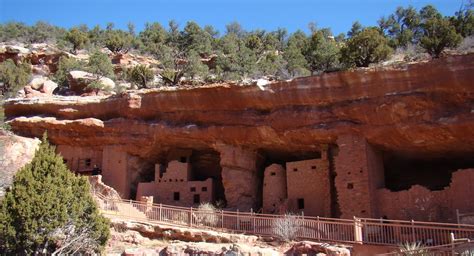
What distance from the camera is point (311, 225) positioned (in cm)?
1922

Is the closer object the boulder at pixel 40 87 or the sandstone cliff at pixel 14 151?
the sandstone cliff at pixel 14 151

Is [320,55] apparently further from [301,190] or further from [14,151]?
[14,151]

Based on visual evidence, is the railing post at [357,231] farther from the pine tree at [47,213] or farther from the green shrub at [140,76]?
the green shrub at [140,76]

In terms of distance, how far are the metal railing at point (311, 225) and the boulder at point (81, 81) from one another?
1356cm

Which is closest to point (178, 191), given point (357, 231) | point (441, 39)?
point (357, 231)

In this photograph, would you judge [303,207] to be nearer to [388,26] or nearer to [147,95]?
[147,95]

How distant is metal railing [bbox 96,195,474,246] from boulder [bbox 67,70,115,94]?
44.5 ft

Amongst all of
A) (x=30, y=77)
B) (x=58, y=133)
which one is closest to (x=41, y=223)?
(x=58, y=133)

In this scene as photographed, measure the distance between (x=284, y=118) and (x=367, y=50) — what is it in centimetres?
605

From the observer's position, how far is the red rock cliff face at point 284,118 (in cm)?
2070

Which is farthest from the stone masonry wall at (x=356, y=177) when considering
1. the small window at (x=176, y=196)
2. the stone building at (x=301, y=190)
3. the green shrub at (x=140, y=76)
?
the green shrub at (x=140, y=76)

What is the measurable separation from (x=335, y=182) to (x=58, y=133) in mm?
14342

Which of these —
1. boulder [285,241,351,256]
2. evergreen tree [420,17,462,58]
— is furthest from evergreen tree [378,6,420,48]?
boulder [285,241,351,256]

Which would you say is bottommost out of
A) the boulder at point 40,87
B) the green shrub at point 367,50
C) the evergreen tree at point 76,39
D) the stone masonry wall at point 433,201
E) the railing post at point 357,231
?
the railing post at point 357,231
